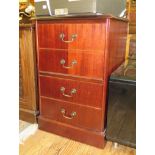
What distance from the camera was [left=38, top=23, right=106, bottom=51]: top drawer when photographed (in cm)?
105

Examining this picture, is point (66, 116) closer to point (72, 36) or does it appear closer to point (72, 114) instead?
point (72, 114)

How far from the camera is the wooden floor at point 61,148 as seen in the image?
3.83ft

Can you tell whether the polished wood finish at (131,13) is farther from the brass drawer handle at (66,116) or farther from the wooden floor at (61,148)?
the wooden floor at (61,148)

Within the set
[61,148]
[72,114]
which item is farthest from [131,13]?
[61,148]

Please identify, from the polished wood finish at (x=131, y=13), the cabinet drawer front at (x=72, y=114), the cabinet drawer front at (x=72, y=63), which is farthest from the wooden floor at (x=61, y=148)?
the polished wood finish at (x=131, y=13)

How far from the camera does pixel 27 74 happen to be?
1407 mm

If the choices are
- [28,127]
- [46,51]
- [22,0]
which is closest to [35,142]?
[28,127]

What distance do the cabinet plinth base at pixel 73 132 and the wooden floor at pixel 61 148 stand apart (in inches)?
1.4

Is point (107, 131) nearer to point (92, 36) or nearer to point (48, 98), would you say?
point (48, 98)

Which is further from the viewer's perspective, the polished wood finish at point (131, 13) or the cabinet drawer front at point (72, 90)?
the polished wood finish at point (131, 13)

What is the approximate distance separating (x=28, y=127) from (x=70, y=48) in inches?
29.3

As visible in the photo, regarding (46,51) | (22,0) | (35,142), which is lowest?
(35,142)

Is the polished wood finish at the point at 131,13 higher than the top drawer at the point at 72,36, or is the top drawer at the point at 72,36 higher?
the polished wood finish at the point at 131,13
